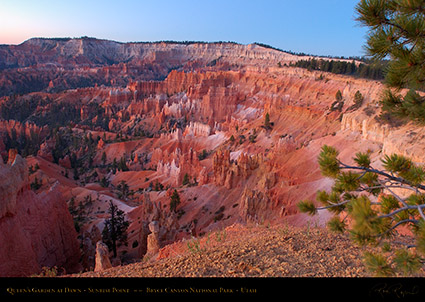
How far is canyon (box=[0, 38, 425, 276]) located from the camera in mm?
15570

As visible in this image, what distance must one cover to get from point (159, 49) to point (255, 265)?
17263cm

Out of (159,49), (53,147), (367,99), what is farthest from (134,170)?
(159,49)

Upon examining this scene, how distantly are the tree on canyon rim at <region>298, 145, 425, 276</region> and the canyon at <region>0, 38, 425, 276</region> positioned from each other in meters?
0.91

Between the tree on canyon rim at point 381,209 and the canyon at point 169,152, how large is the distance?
2.98ft

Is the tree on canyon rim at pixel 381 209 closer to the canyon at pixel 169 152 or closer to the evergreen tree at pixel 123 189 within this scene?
the canyon at pixel 169 152

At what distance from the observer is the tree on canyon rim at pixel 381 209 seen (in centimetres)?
347

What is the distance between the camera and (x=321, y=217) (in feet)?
55.4

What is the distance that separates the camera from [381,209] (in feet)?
16.0

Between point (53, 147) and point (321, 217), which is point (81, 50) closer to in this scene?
point (53, 147)
